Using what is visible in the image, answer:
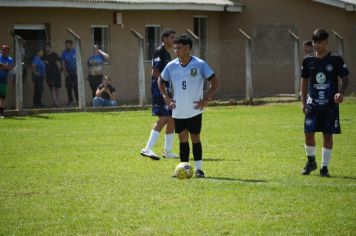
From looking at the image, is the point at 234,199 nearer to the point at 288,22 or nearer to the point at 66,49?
the point at 66,49

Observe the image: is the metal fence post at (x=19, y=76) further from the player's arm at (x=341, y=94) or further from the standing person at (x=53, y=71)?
the player's arm at (x=341, y=94)

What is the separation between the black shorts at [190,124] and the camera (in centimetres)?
1127

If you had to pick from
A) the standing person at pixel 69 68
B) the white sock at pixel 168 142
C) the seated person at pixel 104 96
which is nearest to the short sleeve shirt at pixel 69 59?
the standing person at pixel 69 68

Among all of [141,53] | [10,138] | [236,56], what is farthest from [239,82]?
[10,138]

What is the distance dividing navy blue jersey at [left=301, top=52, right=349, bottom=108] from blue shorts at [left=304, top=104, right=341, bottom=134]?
0.25 feet

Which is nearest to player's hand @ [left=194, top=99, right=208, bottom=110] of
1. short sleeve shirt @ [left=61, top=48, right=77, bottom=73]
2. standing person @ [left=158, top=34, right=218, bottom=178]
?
standing person @ [left=158, top=34, right=218, bottom=178]

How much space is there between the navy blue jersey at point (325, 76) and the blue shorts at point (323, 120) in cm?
8

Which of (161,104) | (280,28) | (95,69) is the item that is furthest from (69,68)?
(161,104)

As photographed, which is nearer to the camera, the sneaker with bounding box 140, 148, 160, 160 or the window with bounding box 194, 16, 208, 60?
the sneaker with bounding box 140, 148, 160, 160

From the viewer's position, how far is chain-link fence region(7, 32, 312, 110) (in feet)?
79.5

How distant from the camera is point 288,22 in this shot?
99.4 feet

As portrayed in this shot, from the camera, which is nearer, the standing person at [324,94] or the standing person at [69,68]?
the standing person at [324,94]

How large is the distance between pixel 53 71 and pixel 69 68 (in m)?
0.51

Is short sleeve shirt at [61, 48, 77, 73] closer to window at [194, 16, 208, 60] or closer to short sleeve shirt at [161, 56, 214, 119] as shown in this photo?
window at [194, 16, 208, 60]
